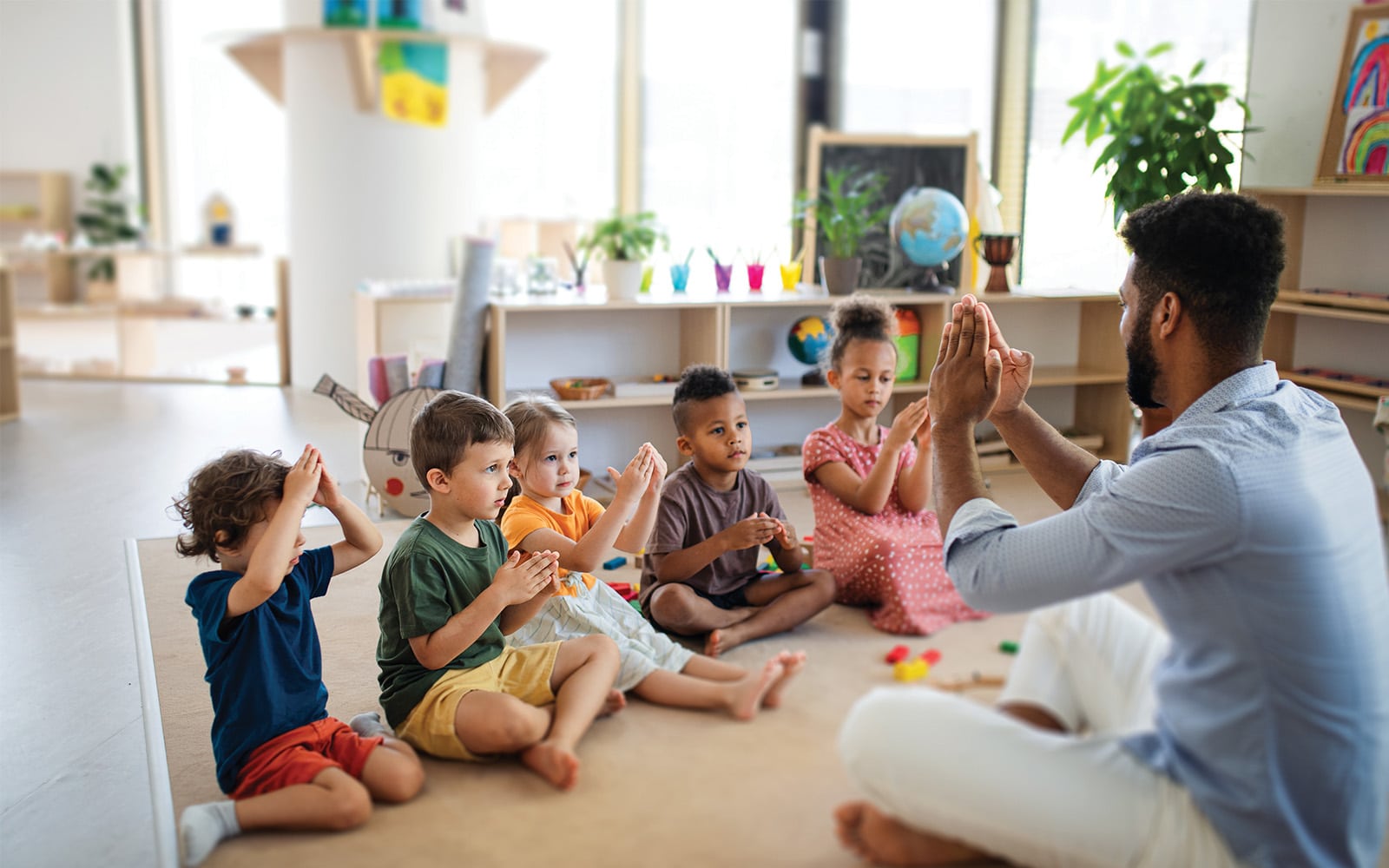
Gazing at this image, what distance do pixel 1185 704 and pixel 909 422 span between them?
109cm

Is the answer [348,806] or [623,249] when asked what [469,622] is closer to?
[348,806]

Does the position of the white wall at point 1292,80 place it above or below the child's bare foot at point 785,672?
above

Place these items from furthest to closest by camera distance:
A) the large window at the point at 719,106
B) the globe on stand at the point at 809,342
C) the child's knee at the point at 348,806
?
1. the large window at the point at 719,106
2. the globe on stand at the point at 809,342
3. the child's knee at the point at 348,806

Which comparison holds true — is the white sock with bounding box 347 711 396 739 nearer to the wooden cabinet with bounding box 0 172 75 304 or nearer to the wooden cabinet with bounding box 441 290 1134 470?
the wooden cabinet with bounding box 441 290 1134 470

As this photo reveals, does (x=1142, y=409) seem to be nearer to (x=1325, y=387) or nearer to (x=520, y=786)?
(x=520, y=786)

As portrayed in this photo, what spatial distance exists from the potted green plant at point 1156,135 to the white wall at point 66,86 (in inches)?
281

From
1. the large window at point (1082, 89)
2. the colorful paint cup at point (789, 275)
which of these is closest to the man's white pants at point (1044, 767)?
the large window at point (1082, 89)

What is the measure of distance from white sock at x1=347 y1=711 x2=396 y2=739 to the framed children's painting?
10.1 feet

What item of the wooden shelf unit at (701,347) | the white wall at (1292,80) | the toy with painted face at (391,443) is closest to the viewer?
the wooden shelf unit at (701,347)

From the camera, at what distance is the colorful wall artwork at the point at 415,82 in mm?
6266

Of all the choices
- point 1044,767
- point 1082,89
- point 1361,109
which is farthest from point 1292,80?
point 1044,767

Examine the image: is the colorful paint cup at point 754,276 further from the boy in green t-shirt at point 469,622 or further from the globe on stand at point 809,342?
the boy in green t-shirt at point 469,622


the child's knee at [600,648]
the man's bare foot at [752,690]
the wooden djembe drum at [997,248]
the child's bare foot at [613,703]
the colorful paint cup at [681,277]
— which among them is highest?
the wooden djembe drum at [997,248]

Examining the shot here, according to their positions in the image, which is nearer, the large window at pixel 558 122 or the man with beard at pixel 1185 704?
the man with beard at pixel 1185 704
